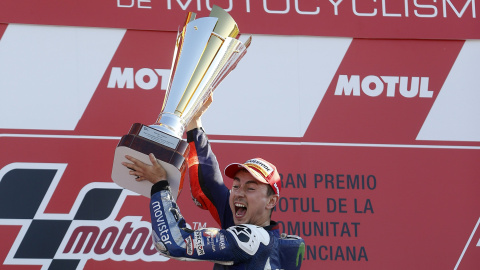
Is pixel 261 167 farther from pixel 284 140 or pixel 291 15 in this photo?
pixel 291 15

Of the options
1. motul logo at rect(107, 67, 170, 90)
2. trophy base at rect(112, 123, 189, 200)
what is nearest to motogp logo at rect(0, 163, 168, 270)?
motul logo at rect(107, 67, 170, 90)

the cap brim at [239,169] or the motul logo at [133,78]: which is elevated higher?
the motul logo at [133,78]

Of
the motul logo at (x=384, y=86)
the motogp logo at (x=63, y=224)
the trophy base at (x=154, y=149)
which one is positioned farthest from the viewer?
the motul logo at (x=384, y=86)

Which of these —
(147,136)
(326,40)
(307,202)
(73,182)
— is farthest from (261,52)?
(147,136)

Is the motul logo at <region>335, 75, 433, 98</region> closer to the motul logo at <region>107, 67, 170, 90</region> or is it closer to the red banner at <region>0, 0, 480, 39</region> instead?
the red banner at <region>0, 0, 480, 39</region>

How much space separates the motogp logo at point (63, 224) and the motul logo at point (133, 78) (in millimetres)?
421

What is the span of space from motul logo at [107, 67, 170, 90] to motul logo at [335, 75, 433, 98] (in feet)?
2.62

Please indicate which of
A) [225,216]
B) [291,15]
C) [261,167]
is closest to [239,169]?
[261,167]

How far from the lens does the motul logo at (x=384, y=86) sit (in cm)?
405

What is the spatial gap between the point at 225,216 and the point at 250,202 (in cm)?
24

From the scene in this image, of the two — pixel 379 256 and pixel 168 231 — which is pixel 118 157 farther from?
pixel 379 256

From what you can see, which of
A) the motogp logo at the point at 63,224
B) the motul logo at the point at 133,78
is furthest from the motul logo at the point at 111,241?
the motul logo at the point at 133,78

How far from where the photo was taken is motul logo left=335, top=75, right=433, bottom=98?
13.3 ft

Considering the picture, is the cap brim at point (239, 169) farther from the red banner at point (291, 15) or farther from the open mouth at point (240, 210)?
the red banner at point (291, 15)
